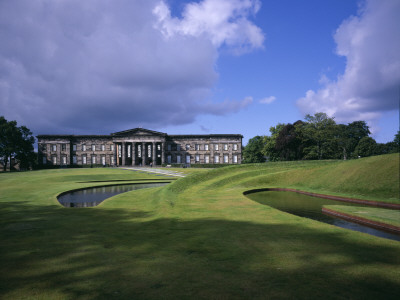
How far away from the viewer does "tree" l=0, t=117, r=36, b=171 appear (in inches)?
2462

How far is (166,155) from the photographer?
92.2 metres

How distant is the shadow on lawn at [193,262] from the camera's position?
3.69 metres

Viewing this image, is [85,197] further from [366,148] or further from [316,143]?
[366,148]

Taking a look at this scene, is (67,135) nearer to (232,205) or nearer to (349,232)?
(232,205)

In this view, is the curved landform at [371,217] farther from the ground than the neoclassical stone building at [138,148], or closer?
closer

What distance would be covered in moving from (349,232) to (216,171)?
16.9 metres

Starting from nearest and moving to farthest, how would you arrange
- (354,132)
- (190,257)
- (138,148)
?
1. (190,257)
2. (354,132)
3. (138,148)

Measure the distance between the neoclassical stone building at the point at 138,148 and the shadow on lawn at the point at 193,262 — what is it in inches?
3171

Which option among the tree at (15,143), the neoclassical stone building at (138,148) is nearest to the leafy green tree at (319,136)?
the neoclassical stone building at (138,148)

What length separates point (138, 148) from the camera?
94.1 m

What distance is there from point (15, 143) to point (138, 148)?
3861 cm

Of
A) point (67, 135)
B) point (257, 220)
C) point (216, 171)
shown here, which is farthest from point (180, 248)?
point (67, 135)

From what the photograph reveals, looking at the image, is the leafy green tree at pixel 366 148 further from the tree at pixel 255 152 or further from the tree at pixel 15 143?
the tree at pixel 15 143

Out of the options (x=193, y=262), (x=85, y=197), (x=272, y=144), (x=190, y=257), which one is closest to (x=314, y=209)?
(x=190, y=257)
